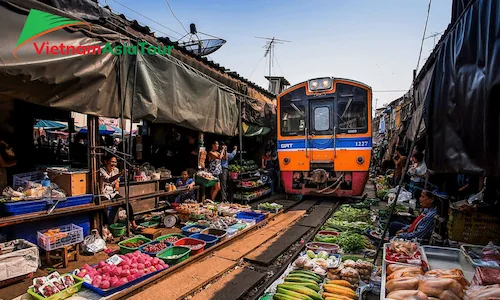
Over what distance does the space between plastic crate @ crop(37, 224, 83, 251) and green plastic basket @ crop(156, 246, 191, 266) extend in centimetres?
143

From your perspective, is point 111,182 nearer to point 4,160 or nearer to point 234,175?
point 4,160

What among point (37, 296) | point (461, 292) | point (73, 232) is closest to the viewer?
point (461, 292)

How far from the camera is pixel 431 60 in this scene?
525 cm

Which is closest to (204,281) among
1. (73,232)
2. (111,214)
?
(73,232)

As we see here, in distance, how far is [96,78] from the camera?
15.2ft

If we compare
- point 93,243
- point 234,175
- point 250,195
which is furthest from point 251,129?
point 93,243

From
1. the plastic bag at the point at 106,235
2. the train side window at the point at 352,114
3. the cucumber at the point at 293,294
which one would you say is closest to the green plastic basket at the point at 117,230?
the plastic bag at the point at 106,235

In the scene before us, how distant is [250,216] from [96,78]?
4.73 meters

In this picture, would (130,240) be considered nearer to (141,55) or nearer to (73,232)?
(73,232)

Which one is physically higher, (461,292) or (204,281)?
(461,292)

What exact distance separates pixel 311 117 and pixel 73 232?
735cm

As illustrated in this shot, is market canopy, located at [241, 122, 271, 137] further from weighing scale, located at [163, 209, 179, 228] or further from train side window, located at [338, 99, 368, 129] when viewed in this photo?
weighing scale, located at [163, 209, 179, 228]

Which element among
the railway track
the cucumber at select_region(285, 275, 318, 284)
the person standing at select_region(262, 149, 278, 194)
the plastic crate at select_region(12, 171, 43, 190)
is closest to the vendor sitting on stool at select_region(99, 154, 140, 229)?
the plastic crate at select_region(12, 171, 43, 190)

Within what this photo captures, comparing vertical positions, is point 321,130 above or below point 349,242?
above
